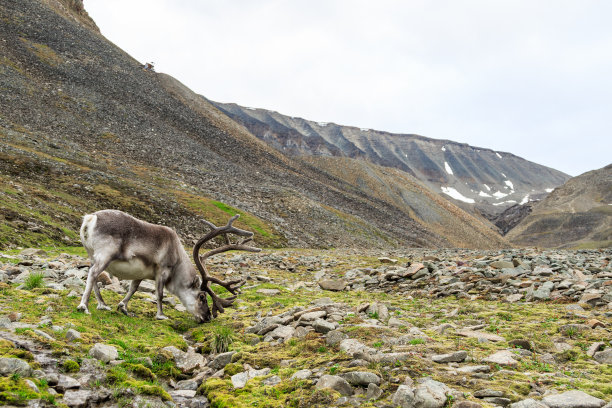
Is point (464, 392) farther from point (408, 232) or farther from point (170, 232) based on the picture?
point (408, 232)

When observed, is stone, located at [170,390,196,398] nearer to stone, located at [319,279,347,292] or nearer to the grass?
the grass

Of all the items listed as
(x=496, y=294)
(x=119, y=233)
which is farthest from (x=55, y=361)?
(x=496, y=294)

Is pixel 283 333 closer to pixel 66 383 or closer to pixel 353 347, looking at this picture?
pixel 353 347

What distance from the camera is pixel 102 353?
6188mm

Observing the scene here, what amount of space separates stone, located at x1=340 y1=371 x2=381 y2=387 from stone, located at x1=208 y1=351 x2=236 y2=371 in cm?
278

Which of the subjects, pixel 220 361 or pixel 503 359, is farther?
pixel 220 361

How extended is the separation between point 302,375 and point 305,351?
1.24 m

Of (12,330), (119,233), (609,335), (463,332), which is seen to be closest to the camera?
(12,330)

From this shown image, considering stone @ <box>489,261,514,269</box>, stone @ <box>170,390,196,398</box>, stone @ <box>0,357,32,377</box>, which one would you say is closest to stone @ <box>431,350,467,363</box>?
stone @ <box>170,390,196,398</box>

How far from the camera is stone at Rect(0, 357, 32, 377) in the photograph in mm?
4797

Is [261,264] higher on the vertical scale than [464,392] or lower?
lower

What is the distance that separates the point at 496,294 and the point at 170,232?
1130 centimetres

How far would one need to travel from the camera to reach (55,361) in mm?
5691

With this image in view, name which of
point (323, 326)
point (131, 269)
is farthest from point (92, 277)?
point (323, 326)
